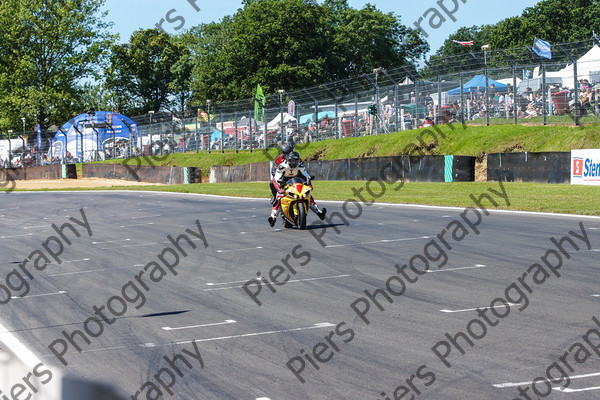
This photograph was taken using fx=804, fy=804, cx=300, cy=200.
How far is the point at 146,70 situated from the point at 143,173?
57.5 m

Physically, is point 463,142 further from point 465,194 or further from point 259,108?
point 259,108

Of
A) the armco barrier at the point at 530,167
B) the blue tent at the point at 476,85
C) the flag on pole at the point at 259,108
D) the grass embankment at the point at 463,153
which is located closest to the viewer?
the grass embankment at the point at 463,153

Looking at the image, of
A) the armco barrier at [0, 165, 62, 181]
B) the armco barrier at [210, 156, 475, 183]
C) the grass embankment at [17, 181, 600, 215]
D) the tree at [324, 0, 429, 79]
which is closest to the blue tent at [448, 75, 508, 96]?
the armco barrier at [210, 156, 475, 183]

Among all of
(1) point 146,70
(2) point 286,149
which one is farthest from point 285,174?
(1) point 146,70

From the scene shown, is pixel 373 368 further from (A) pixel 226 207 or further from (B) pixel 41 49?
(B) pixel 41 49

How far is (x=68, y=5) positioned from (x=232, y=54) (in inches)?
573

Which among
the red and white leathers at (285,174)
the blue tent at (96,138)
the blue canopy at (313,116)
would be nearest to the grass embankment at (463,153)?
the blue canopy at (313,116)

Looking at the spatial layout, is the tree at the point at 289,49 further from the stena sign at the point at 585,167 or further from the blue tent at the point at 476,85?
the stena sign at the point at 585,167

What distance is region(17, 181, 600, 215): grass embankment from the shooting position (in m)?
17.5

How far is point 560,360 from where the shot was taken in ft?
18.9

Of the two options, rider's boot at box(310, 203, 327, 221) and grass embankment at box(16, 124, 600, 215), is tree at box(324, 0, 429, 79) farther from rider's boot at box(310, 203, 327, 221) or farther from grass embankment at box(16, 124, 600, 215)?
rider's boot at box(310, 203, 327, 221)

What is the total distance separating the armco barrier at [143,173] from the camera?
37.7 m

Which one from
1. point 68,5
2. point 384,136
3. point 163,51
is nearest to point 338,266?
point 384,136

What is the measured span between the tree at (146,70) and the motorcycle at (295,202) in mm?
80704
